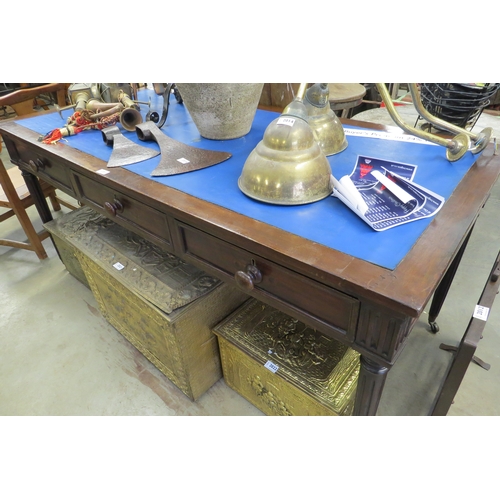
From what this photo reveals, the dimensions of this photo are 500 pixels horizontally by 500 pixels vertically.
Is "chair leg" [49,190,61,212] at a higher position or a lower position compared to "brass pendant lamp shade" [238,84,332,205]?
lower

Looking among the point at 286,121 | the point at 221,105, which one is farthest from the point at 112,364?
the point at 286,121

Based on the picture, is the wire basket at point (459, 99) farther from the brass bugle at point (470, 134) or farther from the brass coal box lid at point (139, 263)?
the brass coal box lid at point (139, 263)

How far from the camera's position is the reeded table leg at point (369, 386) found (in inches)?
27.8

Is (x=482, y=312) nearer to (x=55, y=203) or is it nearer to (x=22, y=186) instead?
(x=22, y=186)

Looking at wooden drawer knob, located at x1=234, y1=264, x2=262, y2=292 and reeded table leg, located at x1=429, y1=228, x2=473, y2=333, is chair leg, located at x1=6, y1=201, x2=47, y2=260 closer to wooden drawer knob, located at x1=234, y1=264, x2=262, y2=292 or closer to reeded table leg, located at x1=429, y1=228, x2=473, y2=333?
wooden drawer knob, located at x1=234, y1=264, x2=262, y2=292

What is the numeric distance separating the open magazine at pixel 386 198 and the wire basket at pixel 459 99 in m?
0.81

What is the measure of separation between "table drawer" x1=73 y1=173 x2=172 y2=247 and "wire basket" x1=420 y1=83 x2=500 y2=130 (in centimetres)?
126

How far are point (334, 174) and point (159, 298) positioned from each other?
0.64 meters

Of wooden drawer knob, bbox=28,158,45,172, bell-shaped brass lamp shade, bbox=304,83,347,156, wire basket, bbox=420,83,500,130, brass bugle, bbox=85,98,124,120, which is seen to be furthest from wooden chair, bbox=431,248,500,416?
wooden drawer knob, bbox=28,158,45,172

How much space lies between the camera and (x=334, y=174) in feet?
3.06

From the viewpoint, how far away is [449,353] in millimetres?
1437

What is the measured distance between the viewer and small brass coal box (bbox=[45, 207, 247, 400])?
1.12 m

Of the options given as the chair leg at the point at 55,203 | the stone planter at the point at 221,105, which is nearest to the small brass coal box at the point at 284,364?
the stone planter at the point at 221,105
